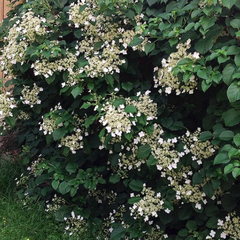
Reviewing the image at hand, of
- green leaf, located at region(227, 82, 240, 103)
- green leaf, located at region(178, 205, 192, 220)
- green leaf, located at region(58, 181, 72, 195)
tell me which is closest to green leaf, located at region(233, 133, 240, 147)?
green leaf, located at region(227, 82, 240, 103)

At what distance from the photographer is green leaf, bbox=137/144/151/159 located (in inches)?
94.3

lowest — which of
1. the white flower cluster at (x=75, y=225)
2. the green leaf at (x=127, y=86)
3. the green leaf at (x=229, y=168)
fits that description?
the white flower cluster at (x=75, y=225)

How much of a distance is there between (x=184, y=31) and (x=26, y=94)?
4.20 feet

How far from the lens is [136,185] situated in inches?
104

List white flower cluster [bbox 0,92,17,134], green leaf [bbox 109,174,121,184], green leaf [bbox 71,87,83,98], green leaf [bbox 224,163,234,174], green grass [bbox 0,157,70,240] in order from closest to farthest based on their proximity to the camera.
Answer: green leaf [bbox 224,163,234,174]
green leaf [bbox 71,87,83,98]
green leaf [bbox 109,174,121,184]
white flower cluster [bbox 0,92,17,134]
green grass [bbox 0,157,70,240]

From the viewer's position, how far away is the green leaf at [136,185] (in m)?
2.62

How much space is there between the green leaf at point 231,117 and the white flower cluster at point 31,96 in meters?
1.41

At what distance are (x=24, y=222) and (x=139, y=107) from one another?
137 centimetres

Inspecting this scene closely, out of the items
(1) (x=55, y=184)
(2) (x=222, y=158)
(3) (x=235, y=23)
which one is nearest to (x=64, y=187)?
(1) (x=55, y=184)

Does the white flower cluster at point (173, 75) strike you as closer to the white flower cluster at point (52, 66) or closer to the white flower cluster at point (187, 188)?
the white flower cluster at point (187, 188)

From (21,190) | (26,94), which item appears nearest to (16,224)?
(21,190)

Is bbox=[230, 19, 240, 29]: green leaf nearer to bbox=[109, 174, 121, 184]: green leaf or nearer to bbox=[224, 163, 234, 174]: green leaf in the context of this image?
bbox=[224, 163, 234, 174]: green leaf

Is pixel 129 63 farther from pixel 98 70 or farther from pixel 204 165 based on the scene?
pixel 204 165

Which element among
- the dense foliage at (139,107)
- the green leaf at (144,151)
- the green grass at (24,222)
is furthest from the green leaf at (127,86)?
the green grass at (24,222)
